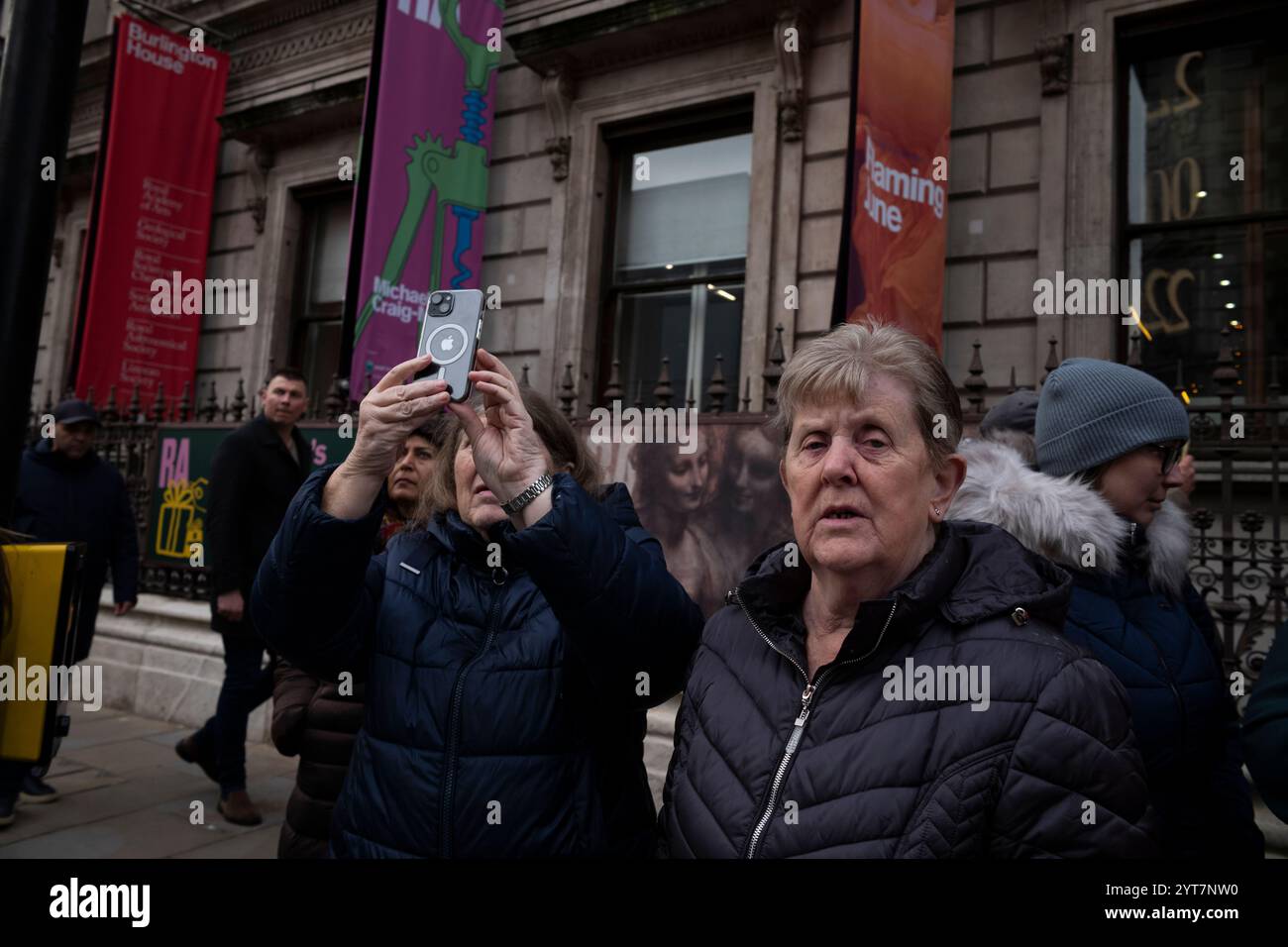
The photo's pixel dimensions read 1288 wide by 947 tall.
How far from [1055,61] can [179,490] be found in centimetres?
793

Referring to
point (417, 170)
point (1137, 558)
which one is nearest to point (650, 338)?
point (417, 170)

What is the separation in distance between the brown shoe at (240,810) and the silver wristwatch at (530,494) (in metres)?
4.00

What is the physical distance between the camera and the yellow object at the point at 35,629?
2150 millimetres

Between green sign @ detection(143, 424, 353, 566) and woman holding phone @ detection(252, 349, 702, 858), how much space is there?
6237 millimetres

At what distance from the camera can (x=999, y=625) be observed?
4.71 ft

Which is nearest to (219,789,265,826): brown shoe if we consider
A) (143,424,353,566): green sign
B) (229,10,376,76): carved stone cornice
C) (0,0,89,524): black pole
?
(0,0,89,524): black pole

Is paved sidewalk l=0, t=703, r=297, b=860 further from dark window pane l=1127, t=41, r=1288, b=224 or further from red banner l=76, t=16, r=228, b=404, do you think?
dark window pane l=1127, t=41, r=1288, b=224

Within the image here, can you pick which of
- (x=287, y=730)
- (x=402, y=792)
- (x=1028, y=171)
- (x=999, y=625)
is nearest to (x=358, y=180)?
(x=1028, y=171)

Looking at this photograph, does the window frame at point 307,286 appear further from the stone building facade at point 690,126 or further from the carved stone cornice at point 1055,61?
the carved stone cornice at point 1055,61
